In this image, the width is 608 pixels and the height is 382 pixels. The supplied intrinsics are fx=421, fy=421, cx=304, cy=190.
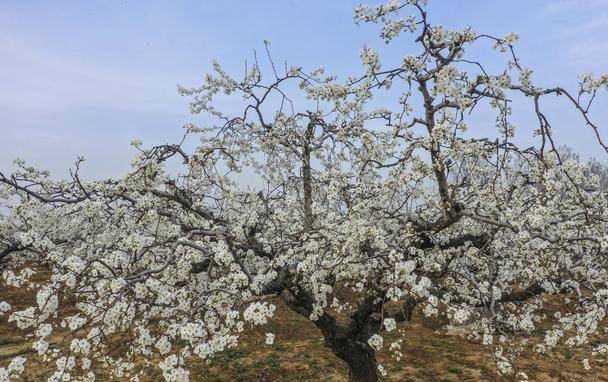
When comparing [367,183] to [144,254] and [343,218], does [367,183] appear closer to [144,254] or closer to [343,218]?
[343,218]

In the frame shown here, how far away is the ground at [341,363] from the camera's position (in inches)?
495

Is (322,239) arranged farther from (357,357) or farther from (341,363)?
(341,363)

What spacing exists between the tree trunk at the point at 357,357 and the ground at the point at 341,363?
265 cm

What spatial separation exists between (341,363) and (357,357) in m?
4.09

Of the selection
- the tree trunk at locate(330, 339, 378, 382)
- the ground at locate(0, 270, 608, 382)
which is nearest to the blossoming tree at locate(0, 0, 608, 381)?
the tree trunk at locate(330, 339, 378, 382)

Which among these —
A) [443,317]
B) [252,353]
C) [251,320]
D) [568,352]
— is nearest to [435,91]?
[251,320]

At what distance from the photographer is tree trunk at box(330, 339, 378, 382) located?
31.0 ft

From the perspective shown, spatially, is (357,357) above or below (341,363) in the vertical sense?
above

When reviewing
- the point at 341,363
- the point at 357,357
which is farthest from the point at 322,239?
the point at 341,363

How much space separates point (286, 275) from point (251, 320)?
8.21 feet

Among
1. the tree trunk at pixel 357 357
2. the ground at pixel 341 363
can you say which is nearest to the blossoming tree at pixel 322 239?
the tree trunk at pixel 357 357

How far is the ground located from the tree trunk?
2.65m

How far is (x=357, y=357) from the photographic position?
9594 mm

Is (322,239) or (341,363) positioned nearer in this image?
(322,239)
